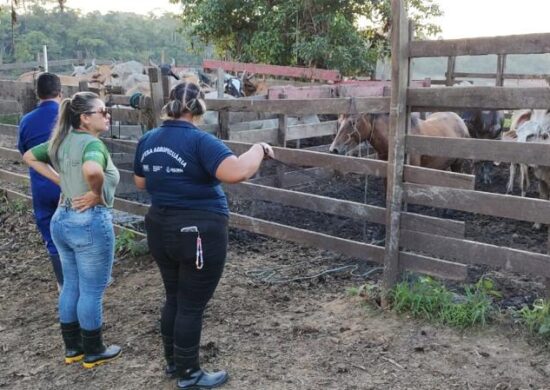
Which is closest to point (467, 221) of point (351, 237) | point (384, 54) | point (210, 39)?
point (351, 237)

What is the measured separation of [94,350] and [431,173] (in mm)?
2732

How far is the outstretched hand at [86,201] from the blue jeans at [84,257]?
0.12 feet

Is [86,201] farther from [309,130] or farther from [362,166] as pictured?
[309,130]

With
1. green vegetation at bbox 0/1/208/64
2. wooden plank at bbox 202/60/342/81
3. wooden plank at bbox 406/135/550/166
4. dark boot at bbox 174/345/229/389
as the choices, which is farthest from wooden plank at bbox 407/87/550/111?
green vegetation at bbox 0/1/208/64

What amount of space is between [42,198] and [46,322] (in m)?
1.06

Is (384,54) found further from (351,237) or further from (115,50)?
(115,50)

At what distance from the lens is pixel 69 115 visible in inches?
142

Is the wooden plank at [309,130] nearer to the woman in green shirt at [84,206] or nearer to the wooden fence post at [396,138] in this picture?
the wooden fence post at [396,138]

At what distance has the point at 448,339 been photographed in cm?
392

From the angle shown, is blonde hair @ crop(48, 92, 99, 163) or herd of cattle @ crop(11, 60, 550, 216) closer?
blonde hair @ crop(48, 92, 99, 163)

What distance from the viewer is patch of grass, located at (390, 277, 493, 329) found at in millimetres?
4066

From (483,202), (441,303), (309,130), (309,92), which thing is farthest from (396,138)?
(309,92)

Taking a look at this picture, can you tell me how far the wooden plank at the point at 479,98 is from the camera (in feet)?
12.1

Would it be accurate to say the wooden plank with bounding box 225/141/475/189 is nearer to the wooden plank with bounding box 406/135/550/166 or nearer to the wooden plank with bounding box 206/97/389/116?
the wooden plank with bounding box 406/135/550/166
